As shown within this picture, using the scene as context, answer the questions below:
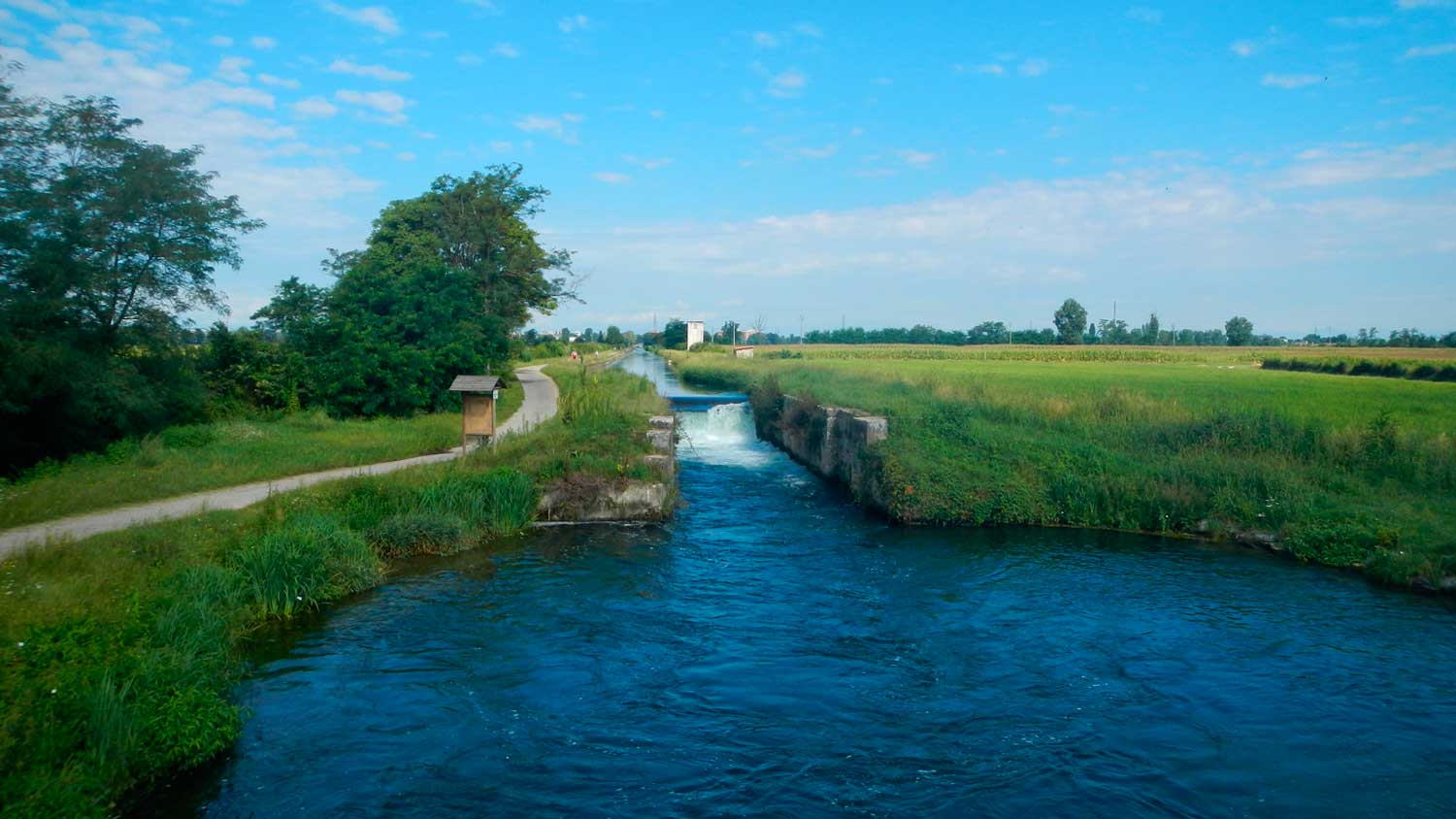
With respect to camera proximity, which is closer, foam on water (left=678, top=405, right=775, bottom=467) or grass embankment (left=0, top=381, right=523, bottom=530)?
grass embankment (left=0, top=381, right=523, bottom=530)

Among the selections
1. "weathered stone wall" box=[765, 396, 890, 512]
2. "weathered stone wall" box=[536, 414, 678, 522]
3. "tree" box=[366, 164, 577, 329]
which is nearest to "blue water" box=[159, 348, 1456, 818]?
"weathered stone wall" box=[536, 414, 678, 522]

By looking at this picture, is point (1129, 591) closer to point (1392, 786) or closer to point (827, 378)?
point (1392, 786)

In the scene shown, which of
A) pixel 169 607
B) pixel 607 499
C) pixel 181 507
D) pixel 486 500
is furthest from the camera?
pixel 607 499

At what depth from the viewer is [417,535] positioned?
523 inches

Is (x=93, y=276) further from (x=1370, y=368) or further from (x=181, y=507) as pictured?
(x=1370, y=368)

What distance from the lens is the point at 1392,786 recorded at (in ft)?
23.4

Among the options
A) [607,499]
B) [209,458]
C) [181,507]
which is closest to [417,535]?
[181,507]

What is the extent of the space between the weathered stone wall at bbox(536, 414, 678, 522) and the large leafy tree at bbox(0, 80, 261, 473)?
897 centimetres

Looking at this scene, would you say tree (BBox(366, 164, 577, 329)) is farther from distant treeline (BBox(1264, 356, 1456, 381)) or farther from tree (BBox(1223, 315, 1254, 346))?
tree (BBox(1223, 315, 1254, 346))

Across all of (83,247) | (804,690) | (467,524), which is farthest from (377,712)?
(83,247)

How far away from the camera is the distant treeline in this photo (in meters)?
37.2

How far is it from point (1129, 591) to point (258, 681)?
11.4 m

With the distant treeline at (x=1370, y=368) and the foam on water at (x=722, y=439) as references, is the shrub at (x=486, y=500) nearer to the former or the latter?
the foam on water at (x=722, y=439)

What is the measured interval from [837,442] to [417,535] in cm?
1171
